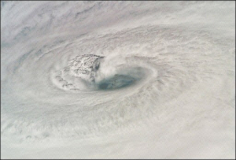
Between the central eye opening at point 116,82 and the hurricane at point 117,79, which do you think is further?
the central eye opening at point 116,82

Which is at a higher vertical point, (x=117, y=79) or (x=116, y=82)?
(x=117, y=79)

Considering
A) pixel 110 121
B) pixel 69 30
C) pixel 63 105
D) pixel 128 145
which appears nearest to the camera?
pixel 128 145

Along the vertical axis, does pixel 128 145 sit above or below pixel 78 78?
below

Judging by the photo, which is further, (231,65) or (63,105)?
(63,105)

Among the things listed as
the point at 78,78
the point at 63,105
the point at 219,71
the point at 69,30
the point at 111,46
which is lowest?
the point at 63,105

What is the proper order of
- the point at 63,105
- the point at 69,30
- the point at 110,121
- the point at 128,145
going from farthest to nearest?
the point at 69,30 < the point at 63,105 < the point at 110,121 < the point at 128,145

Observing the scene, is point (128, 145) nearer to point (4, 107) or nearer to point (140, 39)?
point (140, 39)

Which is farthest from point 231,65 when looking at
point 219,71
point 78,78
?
point 78,78

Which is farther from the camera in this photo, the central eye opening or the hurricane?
the central eye opening
